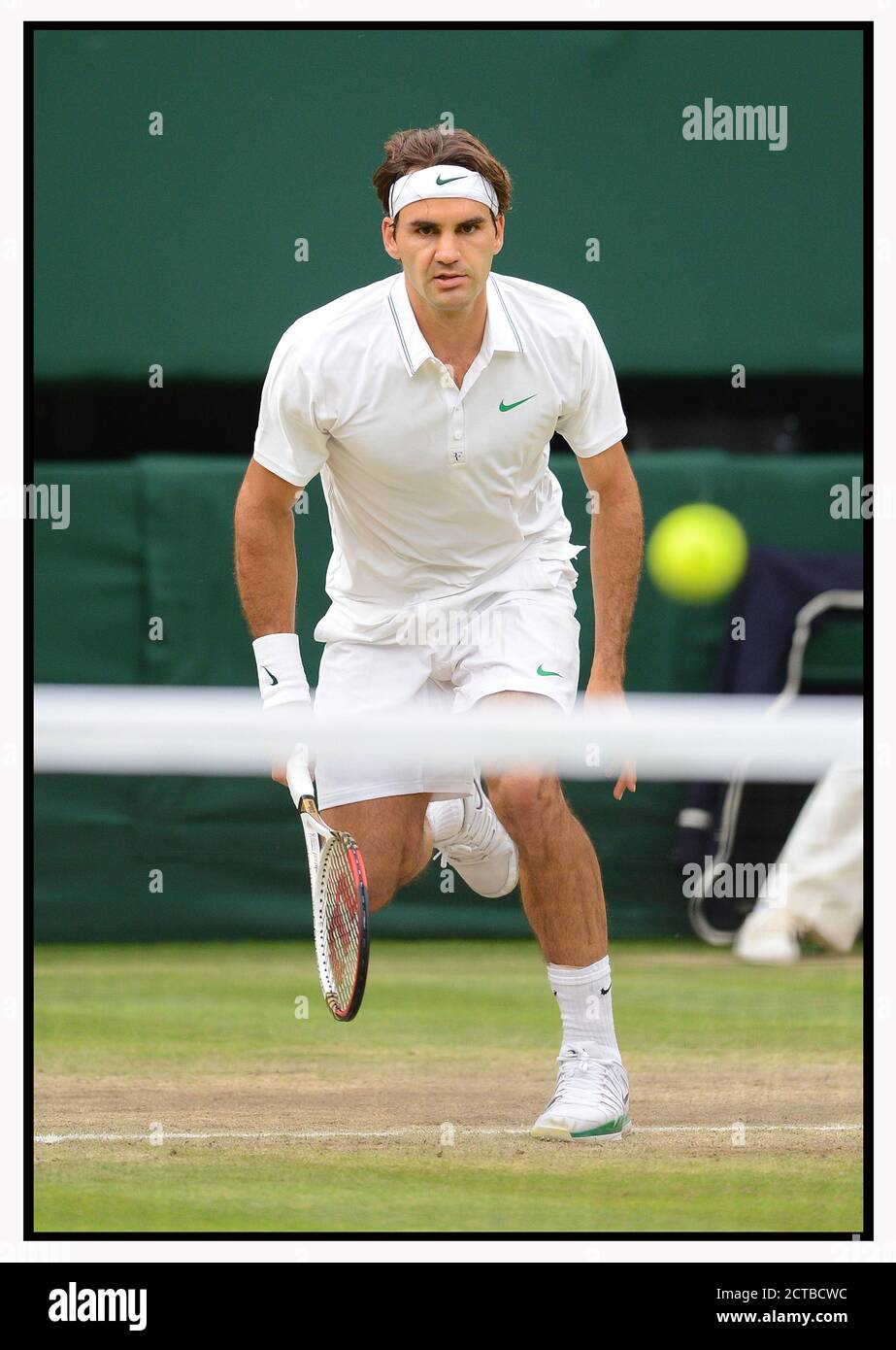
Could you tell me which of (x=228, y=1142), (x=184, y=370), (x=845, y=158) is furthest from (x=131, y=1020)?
(x=845, y=158)

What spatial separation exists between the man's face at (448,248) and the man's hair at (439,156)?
0.08 meters

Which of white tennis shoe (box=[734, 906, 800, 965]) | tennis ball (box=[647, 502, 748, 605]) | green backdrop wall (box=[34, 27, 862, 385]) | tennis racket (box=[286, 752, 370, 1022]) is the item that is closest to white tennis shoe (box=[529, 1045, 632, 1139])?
tennis racket (box=[286, 752, 370, 1022])

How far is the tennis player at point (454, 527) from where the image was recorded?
3.27 m

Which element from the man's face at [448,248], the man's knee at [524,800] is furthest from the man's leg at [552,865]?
the man's face at [448,248]

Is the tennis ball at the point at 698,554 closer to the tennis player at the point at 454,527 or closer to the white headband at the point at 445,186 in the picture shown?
the tennis player at the point at 454,527

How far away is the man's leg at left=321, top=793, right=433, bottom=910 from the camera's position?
3449mm

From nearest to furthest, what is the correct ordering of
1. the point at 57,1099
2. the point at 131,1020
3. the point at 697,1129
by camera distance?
the point at 697,1129 → the point at 57,1099 → the point at 131,1020

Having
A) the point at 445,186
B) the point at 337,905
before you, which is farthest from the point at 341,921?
the point at 445,186

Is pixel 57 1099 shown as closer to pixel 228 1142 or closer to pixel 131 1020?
pixel 228 1142

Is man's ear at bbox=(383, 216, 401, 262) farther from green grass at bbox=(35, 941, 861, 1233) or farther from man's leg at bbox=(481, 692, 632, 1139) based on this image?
green grass at bbox=(35, 941, 861, 1233)

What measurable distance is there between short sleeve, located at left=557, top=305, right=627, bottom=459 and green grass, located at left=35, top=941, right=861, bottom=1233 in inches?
47.1

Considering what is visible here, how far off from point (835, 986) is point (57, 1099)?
215 centimetres

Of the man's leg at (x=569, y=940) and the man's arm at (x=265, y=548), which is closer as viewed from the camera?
the man's leg at (x=569, y=940)

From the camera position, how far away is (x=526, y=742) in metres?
2.42
